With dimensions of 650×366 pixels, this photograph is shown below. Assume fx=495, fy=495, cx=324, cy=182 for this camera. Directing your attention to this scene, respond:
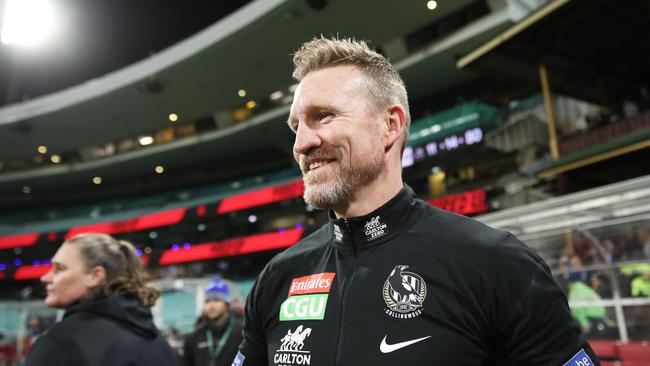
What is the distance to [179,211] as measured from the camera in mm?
22641

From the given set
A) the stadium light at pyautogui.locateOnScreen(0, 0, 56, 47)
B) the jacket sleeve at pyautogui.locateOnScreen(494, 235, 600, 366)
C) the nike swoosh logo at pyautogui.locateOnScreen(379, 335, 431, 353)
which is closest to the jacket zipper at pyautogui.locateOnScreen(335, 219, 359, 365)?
the nike swoosh logo at pyautogui.locateOnScreen(379, 335, 431, 353)

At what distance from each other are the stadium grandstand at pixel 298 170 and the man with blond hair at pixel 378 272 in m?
2.35

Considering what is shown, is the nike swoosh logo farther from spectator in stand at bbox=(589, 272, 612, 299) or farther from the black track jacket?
spectator in stand at bbox=(589, 272, 612, 299)

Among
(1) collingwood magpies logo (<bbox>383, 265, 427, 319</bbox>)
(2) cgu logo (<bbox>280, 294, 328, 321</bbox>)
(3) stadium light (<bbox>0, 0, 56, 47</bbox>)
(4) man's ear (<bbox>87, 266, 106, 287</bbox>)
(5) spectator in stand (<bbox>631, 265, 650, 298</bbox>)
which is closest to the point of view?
(1) collingwood magpies logo (<bbox>383, 265, 427, 319</bbox>)

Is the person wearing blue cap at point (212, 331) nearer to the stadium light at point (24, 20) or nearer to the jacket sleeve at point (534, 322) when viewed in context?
the stadium light at point (24, 20)

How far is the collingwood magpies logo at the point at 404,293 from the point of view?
116 cm

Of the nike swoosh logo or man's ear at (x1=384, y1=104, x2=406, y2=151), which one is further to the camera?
man's ear at (x1=384, y1=104, x2=406, y2=151)

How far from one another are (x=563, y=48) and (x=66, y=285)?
481 inches

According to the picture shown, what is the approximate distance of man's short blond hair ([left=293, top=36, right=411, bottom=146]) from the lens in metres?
1.38

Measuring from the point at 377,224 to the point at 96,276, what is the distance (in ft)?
5.43

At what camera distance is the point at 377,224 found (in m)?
1.33

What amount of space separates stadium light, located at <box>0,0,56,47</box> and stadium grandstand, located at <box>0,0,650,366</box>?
0.06m

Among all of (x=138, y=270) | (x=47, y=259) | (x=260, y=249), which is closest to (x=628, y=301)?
(x=138, y=270)

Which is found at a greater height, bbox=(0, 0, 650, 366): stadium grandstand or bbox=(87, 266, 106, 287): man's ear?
bbox=(0, 0, 650, 366): stadium grandstand
